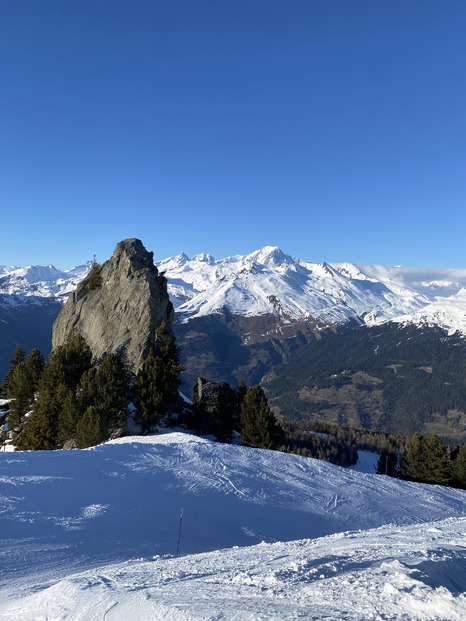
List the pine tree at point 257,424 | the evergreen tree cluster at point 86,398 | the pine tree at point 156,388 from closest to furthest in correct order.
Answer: the evergreen tree cluster at point 86,398, the pine tree at point 156,388, the pine tree at point 257,424

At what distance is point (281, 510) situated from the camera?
16.2 m

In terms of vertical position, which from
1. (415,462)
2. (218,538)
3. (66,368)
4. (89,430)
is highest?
(66,368)

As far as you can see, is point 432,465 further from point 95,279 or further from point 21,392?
point 95,279

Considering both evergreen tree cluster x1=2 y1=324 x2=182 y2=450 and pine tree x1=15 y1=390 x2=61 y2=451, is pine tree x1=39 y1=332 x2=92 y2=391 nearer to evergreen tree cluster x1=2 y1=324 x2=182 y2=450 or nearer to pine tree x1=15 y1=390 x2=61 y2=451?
evergreen tree cluster x1=2 y1=324 x2=182 y2=450

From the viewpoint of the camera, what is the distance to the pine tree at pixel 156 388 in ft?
132

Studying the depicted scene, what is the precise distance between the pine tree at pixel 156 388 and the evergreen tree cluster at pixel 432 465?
30.6 m

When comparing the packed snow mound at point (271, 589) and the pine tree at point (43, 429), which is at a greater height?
the packed snow mound at point (271, 589)

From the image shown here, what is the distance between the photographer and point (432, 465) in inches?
1833

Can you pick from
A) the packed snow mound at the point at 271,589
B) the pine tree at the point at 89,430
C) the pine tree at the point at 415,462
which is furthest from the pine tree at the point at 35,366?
the pine tree at the point at 415,462

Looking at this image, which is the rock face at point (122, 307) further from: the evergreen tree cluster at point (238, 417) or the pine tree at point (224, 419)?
the pine tree at point (224, 419)

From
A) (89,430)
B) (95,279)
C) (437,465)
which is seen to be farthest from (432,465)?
(95,279)

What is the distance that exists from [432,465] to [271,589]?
47.9m

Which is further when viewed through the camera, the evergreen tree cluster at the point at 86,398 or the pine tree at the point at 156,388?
the pine tree at the point at 156,388

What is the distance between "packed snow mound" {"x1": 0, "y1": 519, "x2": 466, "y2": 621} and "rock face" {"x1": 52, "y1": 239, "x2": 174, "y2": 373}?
132 feet
